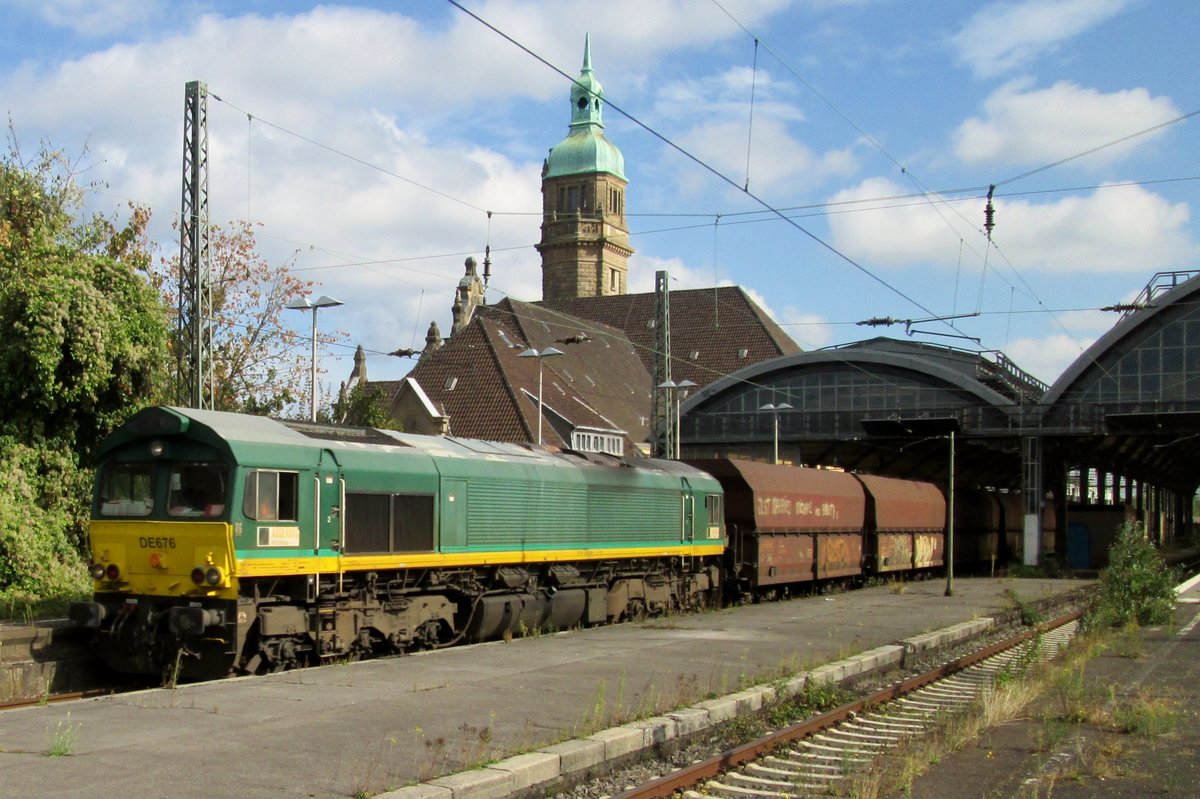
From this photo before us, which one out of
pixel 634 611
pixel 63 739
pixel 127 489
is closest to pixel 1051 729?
pixel 63 739

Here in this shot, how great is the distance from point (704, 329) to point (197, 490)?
235 feet

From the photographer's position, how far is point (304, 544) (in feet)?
48.0

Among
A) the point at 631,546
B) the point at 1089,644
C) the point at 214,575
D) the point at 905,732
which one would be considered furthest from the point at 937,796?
the point at 631,546

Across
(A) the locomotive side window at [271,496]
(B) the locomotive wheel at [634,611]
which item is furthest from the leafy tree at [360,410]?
(A) the locomotive side window at [271,496]

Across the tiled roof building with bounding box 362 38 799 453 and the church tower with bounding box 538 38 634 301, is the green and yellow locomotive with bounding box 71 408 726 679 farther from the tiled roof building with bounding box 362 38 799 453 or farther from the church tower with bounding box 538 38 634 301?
the church tower with bounding box 538 38 634 301

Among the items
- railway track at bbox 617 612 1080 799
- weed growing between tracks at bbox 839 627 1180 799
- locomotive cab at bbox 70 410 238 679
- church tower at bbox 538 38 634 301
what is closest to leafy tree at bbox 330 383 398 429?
locomotive cab at bbox 70 410 238 679

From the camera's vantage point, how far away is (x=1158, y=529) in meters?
91.2

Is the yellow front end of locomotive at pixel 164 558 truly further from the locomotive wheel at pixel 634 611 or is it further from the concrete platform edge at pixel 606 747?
the locomotive wheel at pixel 634 611

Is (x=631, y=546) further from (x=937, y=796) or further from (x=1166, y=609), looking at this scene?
(x=937, y=796)

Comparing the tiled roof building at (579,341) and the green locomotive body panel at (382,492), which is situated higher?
the tiled roof building at (579,341)

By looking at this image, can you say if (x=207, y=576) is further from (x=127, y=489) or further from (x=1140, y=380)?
(x=1140, y=380)

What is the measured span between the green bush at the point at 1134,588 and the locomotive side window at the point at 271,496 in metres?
15.4

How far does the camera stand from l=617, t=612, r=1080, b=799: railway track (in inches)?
363

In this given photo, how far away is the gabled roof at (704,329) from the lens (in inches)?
3179
